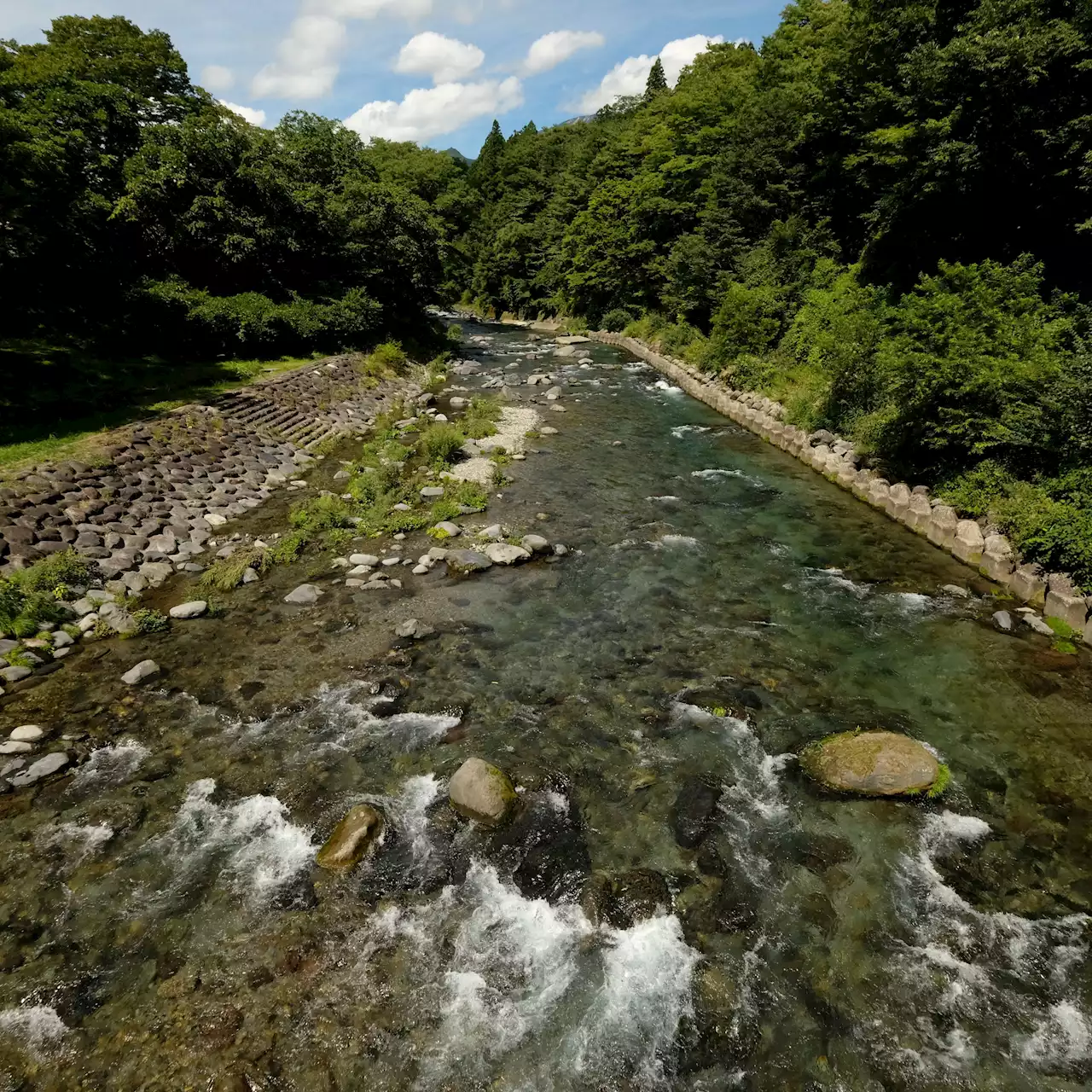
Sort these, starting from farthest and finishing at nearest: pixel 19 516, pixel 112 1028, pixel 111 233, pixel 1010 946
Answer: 1. pixel 111 233
2. pixel 19 516
3. pixel 1010 946
4. pixel 112 1028

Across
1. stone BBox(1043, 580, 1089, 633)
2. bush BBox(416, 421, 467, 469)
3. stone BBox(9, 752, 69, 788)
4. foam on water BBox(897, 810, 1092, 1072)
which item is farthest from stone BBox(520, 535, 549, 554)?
stone BBox(1043, 580, 1089, 633)

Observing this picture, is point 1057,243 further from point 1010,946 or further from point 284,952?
point 284,952

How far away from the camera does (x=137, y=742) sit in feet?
29.2

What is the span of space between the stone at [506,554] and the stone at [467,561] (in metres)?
0.14

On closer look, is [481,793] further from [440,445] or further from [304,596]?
[440,445]

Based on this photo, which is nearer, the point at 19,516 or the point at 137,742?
the point at 137,742

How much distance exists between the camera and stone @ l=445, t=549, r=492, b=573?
45.6 ft

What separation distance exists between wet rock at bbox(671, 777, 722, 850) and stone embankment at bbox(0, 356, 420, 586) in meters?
11.8

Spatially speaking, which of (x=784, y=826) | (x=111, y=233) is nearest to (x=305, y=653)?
(x=784, y=826)

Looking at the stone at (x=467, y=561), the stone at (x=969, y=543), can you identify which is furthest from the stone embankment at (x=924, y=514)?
the stone at (x=467, y=561)

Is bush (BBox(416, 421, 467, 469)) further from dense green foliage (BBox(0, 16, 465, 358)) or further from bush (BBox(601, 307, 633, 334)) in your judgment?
bush (BBox(601, 307, 633, 334))

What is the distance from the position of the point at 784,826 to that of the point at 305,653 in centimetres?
831

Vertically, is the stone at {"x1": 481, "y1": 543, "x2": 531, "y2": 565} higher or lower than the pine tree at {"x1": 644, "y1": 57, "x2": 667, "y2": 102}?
lower

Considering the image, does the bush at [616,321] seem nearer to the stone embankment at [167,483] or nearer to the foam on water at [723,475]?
the stone embankment at [167,483]
